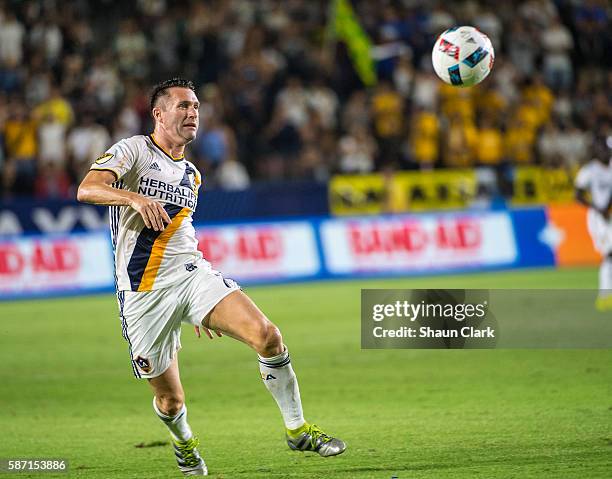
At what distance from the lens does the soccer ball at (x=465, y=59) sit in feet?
30.5

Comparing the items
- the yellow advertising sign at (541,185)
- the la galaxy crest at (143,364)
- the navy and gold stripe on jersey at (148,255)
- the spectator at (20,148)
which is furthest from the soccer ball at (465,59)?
the yellow advertising sign at (541,185)

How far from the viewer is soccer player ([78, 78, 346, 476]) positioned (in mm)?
6523

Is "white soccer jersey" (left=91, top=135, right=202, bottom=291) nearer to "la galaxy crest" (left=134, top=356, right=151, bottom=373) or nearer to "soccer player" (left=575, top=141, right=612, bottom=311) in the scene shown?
"la galaxy crest" (left=134, top=356, right=151, bottom=373)

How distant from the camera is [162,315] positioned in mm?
6602

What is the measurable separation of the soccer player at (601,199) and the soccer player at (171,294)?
815cm

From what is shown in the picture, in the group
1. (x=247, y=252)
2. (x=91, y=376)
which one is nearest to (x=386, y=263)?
(x=247, y=252)

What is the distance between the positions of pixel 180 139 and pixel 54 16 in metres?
14.3

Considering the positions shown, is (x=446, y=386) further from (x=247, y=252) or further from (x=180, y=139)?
(x=247, y=252)

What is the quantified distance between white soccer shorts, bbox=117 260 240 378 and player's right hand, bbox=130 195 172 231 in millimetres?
544

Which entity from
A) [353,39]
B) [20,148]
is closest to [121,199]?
[20,148]

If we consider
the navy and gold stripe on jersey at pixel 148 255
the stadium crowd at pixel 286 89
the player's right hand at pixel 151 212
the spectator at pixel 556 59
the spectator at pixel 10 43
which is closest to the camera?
the player's right hand at pixel 151 212

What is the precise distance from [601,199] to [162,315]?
906 cm

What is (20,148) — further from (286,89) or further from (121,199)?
(121,199)

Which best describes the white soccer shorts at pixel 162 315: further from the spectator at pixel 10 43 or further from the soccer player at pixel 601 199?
the spectator at pixel 10 43
